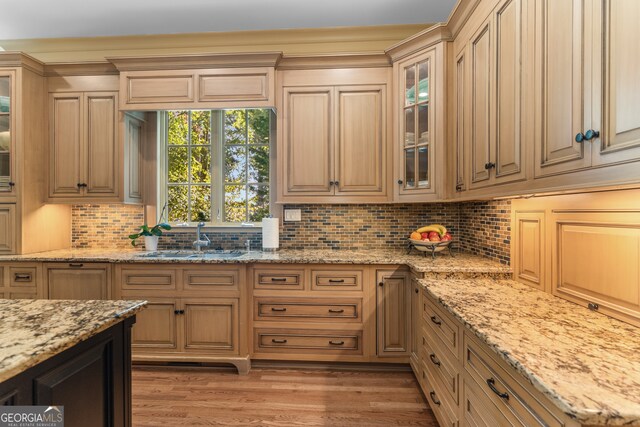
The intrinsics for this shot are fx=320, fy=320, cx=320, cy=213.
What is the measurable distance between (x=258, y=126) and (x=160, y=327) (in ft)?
6.29

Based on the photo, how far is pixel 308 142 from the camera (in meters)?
2.65

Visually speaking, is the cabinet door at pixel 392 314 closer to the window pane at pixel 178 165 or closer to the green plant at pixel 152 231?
the green plant at pixel 152 231

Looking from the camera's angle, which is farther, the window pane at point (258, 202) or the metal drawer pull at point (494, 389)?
the window pane at point (258, 202)

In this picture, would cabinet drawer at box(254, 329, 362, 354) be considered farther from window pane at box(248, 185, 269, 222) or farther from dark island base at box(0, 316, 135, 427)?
dark island base at box(0, 316, 135, 427)

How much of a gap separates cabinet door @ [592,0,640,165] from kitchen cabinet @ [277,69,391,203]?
167 cm

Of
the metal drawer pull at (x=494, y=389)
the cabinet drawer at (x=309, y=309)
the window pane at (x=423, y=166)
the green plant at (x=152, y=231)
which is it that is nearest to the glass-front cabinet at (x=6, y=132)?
the green plant at (x=152, y=231)

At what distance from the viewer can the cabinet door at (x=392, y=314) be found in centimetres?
236

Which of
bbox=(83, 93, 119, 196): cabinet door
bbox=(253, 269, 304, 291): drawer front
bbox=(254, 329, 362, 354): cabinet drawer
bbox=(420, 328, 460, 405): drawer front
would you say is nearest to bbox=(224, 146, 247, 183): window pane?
bbox=(83, 93, 119, 196): cabinet door

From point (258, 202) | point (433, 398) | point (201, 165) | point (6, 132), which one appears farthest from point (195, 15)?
point (433, 398)

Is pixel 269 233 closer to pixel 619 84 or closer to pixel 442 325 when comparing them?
pixel 442 325

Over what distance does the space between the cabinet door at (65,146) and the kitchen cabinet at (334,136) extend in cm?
176

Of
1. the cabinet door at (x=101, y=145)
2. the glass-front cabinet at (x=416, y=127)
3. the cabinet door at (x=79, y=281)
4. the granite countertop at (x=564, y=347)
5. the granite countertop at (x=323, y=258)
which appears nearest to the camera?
the granite countertop at (x=564, y=347)

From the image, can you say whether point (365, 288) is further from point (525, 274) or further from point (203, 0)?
point (203, 0)

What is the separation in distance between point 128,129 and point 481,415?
10.3 feet
